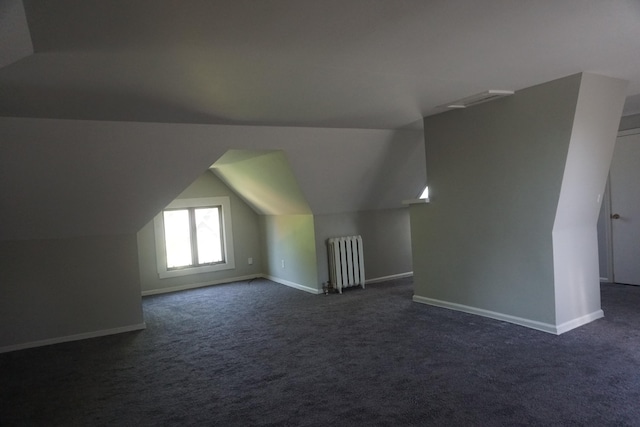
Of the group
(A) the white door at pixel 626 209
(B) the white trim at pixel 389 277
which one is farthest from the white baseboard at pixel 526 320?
(B) the white trim at pixel 389 277

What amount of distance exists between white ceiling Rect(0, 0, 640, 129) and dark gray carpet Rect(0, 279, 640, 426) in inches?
85.1

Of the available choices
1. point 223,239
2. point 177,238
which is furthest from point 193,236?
point 223,239

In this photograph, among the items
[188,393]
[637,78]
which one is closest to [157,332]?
[188,393]

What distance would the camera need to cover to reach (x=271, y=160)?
575cm

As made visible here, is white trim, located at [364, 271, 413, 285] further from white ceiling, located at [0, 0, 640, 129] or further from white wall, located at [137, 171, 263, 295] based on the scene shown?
white ceiling, located at [0, 0, 640, 129]

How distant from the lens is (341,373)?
3434 mm

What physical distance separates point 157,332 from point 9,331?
4.70 ft

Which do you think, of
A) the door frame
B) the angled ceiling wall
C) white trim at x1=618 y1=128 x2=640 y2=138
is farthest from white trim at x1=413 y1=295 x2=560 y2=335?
white trim at x1=618 y1=128 x2=640 y2=138

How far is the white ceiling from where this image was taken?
2.09 metres

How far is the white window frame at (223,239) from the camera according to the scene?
721 centimetres

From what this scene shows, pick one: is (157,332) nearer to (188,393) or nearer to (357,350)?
(188,393)

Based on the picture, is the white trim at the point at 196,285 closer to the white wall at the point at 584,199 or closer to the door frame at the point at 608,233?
the white wall at the point at 584,199

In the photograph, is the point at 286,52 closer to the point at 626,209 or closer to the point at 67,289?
the point at 67,289

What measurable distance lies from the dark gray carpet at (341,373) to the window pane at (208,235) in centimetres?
253
